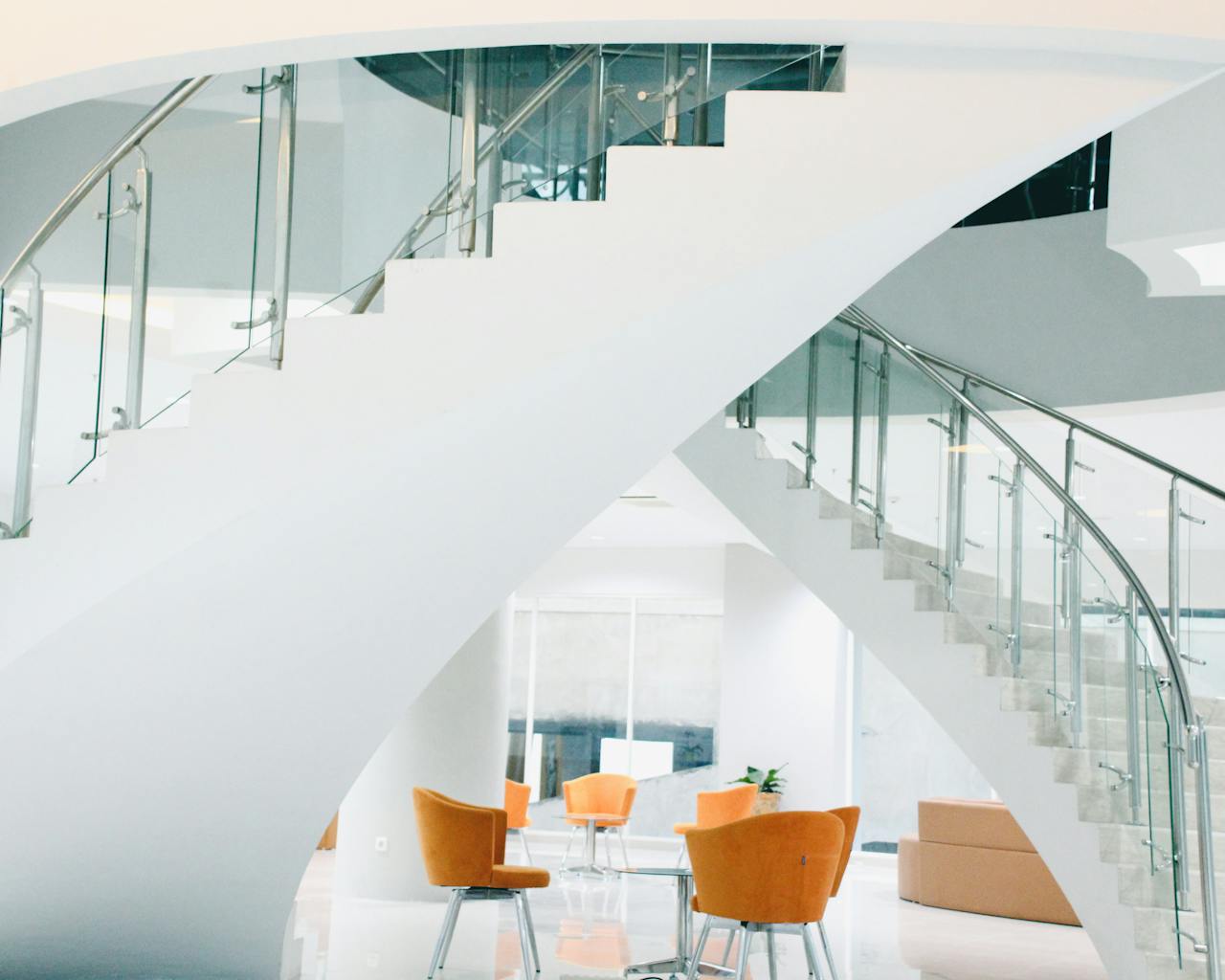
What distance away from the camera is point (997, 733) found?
21.0ft

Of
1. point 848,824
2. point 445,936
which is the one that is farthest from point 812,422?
point 445,936

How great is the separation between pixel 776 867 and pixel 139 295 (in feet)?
11.7

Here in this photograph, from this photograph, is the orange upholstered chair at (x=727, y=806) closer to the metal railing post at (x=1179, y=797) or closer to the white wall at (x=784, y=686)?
the white wall at (x=784, y=686)

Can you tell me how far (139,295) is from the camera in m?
4.43

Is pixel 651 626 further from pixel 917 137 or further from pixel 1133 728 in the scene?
pixel 917 137

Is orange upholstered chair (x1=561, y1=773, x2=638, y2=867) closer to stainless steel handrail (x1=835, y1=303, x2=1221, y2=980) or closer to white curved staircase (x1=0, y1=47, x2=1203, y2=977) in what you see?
stainless steel handrail (x1=835, y1=303, x2=1221, y2=980)

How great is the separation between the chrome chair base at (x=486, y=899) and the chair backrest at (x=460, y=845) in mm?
57

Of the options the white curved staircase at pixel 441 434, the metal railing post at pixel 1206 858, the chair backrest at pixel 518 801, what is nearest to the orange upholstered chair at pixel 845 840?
the metal railing post at pixel 1206 858

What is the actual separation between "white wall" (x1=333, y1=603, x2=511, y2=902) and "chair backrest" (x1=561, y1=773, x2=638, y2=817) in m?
2.23

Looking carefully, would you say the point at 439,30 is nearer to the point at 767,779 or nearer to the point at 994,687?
the point at 994,687

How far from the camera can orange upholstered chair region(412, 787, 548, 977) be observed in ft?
22.9

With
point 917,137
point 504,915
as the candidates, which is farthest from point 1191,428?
point 917,137

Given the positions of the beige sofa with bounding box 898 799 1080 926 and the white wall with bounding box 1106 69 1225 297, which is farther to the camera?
the beige sofa with bounding box 898 799 1080 926

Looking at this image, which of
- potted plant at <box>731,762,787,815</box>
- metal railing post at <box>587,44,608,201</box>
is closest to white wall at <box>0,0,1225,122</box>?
metal railing post at <box>587,44,608,201</box>
